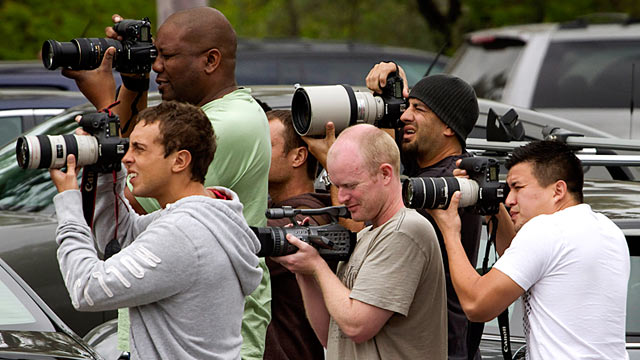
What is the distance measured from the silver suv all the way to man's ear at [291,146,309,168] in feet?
16.1

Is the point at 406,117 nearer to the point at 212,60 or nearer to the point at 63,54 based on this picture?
the point at 212,60

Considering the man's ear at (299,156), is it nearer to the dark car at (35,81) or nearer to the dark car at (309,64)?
the dark car at (35,81)

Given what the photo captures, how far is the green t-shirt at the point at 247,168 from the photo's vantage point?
3.82 metres

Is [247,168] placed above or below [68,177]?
below

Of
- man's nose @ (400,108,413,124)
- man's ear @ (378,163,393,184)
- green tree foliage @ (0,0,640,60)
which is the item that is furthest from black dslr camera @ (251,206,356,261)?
green tree foliage @ (0,0,640,60)

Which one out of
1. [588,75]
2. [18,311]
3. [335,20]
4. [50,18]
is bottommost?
[335,20]

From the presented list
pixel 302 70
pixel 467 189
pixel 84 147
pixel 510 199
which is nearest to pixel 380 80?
pixel 467 189

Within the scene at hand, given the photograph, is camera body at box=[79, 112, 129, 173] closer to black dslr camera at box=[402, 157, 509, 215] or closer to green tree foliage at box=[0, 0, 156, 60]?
black dslr camera at box=[402, 157, 509, 215]

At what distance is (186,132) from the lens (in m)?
3.32

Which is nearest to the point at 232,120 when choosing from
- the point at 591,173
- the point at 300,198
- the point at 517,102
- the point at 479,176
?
the point at 300,198

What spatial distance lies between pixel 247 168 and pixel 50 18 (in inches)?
392

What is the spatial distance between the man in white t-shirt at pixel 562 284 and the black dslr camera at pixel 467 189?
0.69ft

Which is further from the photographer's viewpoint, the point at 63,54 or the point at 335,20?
the point at 335,20

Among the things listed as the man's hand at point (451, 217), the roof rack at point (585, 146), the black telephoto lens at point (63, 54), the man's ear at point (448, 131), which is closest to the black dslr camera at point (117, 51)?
the black telephoto lens at point (63, 54)
